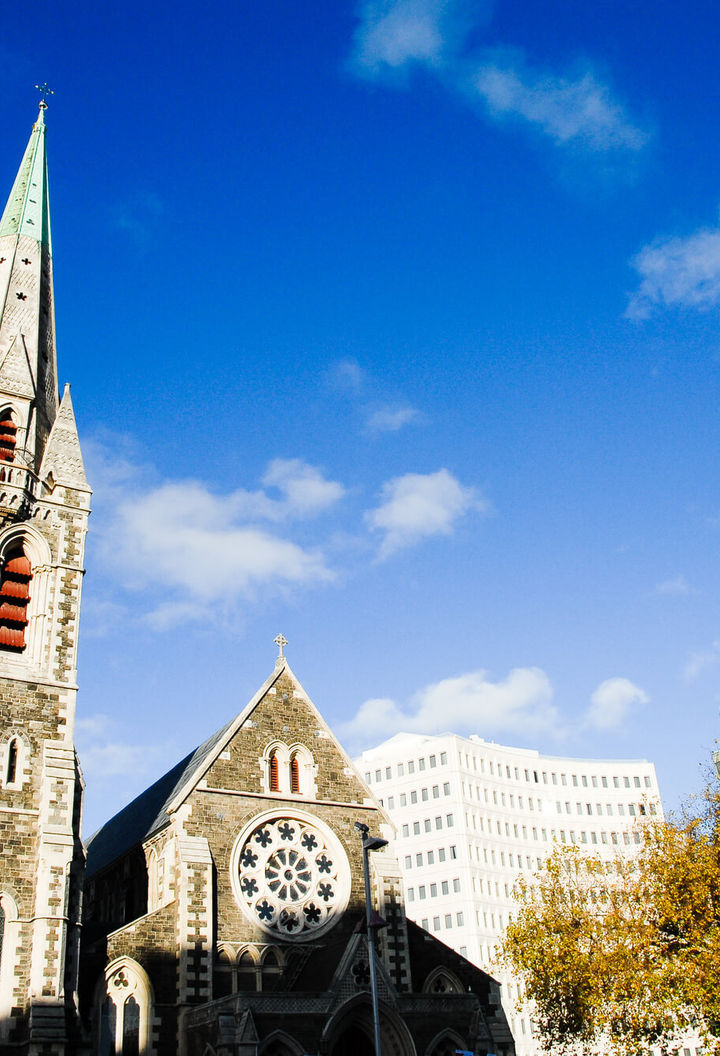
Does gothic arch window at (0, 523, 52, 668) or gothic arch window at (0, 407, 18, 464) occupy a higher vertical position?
gothic arch window at (0, 407, 18, 464)

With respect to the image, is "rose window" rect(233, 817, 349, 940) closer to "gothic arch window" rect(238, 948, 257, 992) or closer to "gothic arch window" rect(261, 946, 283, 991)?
"gothic arch window" rect(261, 946, 283, 991)

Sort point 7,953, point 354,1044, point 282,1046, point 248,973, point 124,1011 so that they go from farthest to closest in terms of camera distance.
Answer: point 248,973, point 354,1044, point 124,1011, point 282,1046, point 7,953

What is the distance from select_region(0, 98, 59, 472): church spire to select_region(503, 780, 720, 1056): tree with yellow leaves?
25.9 m

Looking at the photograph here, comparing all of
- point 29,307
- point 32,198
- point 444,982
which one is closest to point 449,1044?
point 444,982

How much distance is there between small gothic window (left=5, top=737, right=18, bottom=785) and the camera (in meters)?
30.1

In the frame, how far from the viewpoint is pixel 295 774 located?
36156 millimetres

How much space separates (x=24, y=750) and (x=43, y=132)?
100.0 ft

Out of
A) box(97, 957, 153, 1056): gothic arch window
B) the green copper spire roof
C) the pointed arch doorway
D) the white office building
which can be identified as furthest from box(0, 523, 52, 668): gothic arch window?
the white office building

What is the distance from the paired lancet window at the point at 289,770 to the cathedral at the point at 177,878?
0.05m

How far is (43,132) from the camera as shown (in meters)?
46.7

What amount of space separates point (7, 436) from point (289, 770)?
1602 cm

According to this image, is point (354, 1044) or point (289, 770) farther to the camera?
point (289, 770)

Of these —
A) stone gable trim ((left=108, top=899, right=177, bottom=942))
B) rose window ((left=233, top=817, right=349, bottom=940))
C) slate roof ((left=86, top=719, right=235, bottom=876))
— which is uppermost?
slate roof ((left=86, top=719, right=235, bottom=876))

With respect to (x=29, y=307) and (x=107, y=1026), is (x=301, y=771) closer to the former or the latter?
(x=107, y=1026)
